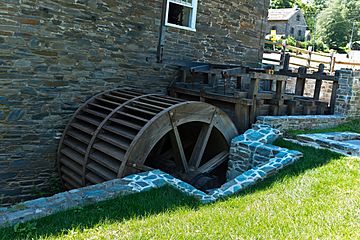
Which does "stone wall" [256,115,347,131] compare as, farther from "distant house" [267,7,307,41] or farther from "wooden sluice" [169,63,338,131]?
"distant house" [267,7,307,41]

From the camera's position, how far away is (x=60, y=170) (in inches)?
265

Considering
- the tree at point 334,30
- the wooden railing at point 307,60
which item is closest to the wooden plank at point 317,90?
the wooden railing at point 307,60

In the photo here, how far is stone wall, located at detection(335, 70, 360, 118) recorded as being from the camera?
345 inches

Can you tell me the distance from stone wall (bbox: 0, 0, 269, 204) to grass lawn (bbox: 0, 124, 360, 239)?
318 cm

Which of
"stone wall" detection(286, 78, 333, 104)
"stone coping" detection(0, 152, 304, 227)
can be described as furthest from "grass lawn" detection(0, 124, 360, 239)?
"stone wall" detection(286, 78, 333, 104)

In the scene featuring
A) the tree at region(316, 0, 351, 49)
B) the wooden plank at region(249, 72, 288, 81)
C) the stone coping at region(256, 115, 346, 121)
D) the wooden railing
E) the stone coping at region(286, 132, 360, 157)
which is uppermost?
the tree at region(316, 0, 351, 49)

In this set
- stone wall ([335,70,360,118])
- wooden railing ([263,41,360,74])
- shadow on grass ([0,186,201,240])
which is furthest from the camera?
wooden railing ([263,41,360,74])

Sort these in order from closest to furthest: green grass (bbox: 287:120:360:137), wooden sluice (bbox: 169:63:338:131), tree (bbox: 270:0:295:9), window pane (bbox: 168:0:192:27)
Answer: wooden sluice (bbox: 169:63:338:131)
green grass (bbox: 287:120:360:137)
window pane (bbox: 168:0:192:27)
tree (bbox: 270:0:295:9)

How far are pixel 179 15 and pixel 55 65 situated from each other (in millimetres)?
3381

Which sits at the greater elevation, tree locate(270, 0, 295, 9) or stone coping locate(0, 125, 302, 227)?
tree locate(270, 0, 295, 9)

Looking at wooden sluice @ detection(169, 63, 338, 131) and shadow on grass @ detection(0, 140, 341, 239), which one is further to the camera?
wooden sluice @ detection(169, 63, 338, 131)

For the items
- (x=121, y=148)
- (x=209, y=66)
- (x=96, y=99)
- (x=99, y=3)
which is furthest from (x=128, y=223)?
(x=209, y=66)

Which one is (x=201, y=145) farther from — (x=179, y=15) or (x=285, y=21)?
(x=285, y=21)

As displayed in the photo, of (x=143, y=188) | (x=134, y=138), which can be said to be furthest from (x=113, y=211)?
(x=134, y=138)
